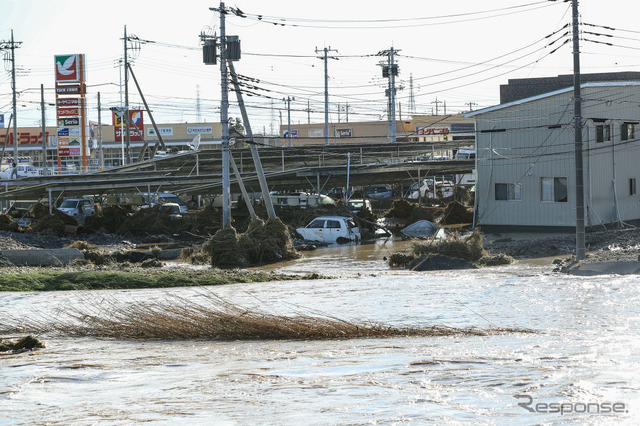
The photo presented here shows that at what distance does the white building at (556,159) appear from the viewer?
32.8 meters

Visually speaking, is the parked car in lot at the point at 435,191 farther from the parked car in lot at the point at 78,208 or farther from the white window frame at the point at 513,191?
the parked car in lot at the point at 78,208

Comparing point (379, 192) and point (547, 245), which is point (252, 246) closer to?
point (547, 245)

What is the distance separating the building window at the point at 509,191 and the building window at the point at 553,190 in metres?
1.14

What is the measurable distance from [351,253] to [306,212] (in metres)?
8.80

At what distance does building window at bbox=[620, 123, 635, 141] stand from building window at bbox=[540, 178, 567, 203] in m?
3.67

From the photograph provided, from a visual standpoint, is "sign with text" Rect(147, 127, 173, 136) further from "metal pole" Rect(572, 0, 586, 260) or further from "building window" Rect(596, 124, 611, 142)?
"metal pole" Rect(572, 0, 586, 260)

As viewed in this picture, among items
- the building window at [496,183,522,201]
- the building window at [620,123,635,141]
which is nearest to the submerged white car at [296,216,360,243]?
the building window at [496,183,522,201]

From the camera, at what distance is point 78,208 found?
144 ft

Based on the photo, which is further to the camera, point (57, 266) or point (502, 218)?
→ point (502, 218)

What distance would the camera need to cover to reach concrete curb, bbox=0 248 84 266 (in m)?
23.7

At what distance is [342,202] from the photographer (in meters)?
42.5

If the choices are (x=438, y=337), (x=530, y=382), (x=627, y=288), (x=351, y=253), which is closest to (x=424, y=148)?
(x=351, y=253)

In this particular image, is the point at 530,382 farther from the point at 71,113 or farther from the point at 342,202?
the point at 71,113

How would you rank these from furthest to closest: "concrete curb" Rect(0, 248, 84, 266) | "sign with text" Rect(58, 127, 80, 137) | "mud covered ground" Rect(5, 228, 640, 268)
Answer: "sign with text" Rect(58, 127, 80, 137), "concrete curb" Rect(0, 248, 84, 266), "mud covered ground" Rect(5, 228, 640, 268)
